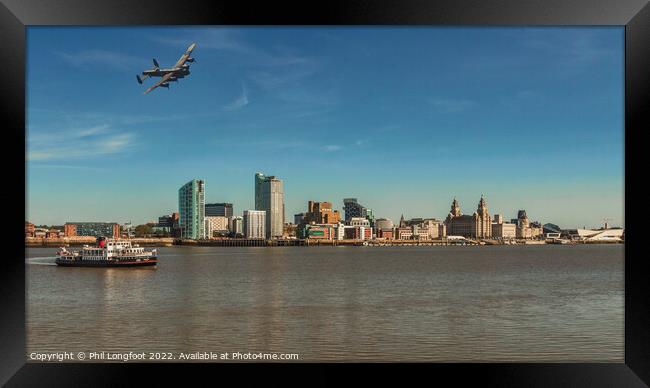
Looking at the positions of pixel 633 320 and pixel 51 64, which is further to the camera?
pixel 51 64

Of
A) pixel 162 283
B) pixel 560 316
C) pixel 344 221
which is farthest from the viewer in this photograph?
pixel 344 221

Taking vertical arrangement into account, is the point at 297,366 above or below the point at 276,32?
below

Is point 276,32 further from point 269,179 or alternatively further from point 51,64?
point 269,179

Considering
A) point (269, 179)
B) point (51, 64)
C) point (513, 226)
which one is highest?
point (51, 64)

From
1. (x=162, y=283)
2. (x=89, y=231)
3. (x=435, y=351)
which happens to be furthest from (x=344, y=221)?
(x=435, y=351)

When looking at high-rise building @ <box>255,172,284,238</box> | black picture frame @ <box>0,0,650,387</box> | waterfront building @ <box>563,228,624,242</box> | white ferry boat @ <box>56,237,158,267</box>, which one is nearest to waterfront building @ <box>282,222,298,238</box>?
high-rise building @ <box>255,172,284,238</box>

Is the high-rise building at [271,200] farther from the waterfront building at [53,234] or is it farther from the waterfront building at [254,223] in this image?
the waterfront building at [53,234]

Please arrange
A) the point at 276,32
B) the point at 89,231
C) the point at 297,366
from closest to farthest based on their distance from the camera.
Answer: the point at 297,366, the point at 276,32, the point at 89,231
